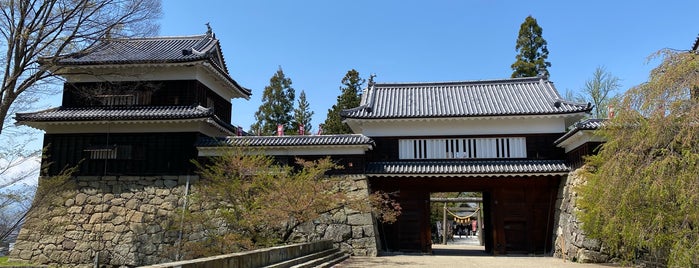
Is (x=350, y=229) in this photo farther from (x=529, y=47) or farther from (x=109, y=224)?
(x=529, y=47)

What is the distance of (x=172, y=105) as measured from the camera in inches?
677

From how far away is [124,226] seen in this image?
53.2 ft

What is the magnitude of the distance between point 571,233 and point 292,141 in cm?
881

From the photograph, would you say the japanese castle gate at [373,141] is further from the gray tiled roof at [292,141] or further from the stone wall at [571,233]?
the stone wall at [571,233]

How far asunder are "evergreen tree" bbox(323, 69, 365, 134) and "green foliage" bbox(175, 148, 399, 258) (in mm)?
14429

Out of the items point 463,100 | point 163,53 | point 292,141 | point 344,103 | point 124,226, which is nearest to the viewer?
point 124,226

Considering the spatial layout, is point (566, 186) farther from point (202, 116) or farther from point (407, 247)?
point (202, 116)

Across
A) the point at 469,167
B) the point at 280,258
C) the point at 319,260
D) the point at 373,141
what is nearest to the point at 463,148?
the point at 469,167

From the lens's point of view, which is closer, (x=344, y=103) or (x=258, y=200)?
(x=258, y=200)

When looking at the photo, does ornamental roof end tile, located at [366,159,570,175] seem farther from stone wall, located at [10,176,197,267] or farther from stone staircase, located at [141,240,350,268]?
stone wall, located at [10,176,197,267]

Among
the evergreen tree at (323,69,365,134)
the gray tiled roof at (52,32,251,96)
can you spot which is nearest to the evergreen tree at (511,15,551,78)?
the evergreen tree at (323,69,365,134)

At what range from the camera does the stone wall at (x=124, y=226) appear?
15.9 m

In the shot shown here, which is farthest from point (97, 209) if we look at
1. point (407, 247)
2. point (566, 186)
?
point (566, 186)

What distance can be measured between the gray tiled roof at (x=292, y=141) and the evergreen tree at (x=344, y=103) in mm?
12852
